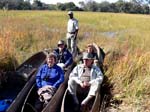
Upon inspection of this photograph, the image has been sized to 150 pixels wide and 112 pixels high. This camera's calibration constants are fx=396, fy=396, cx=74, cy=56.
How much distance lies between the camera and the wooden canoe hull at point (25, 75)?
8.71 m

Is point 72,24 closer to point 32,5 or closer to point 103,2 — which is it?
point 32,5

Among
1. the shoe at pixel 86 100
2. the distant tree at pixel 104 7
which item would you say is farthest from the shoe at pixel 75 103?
the distant tree at pixel 104 7

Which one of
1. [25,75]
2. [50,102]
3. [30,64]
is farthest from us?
[30,64]

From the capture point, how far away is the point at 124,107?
9.83 metres

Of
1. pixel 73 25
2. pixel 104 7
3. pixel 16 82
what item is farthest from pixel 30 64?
pixel 104 7

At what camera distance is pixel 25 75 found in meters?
11.7

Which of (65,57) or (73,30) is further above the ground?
(73,30)

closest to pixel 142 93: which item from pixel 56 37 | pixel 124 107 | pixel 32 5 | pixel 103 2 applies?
pixel 124 107

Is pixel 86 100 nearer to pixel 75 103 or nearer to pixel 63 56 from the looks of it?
pixel 75 103

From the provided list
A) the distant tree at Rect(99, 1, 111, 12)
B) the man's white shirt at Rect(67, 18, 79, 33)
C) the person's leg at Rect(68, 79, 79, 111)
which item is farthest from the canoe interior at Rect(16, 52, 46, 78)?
the distant tree at Rect(99, 1, 111, 12)

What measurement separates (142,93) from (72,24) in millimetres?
7419

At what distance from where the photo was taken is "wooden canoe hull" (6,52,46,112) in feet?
28.6

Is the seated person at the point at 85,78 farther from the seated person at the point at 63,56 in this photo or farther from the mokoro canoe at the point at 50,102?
the seated person at the point at 63,56

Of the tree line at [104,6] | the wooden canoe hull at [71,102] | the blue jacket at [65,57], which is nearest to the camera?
the wooden canoe hull at [71,102]
